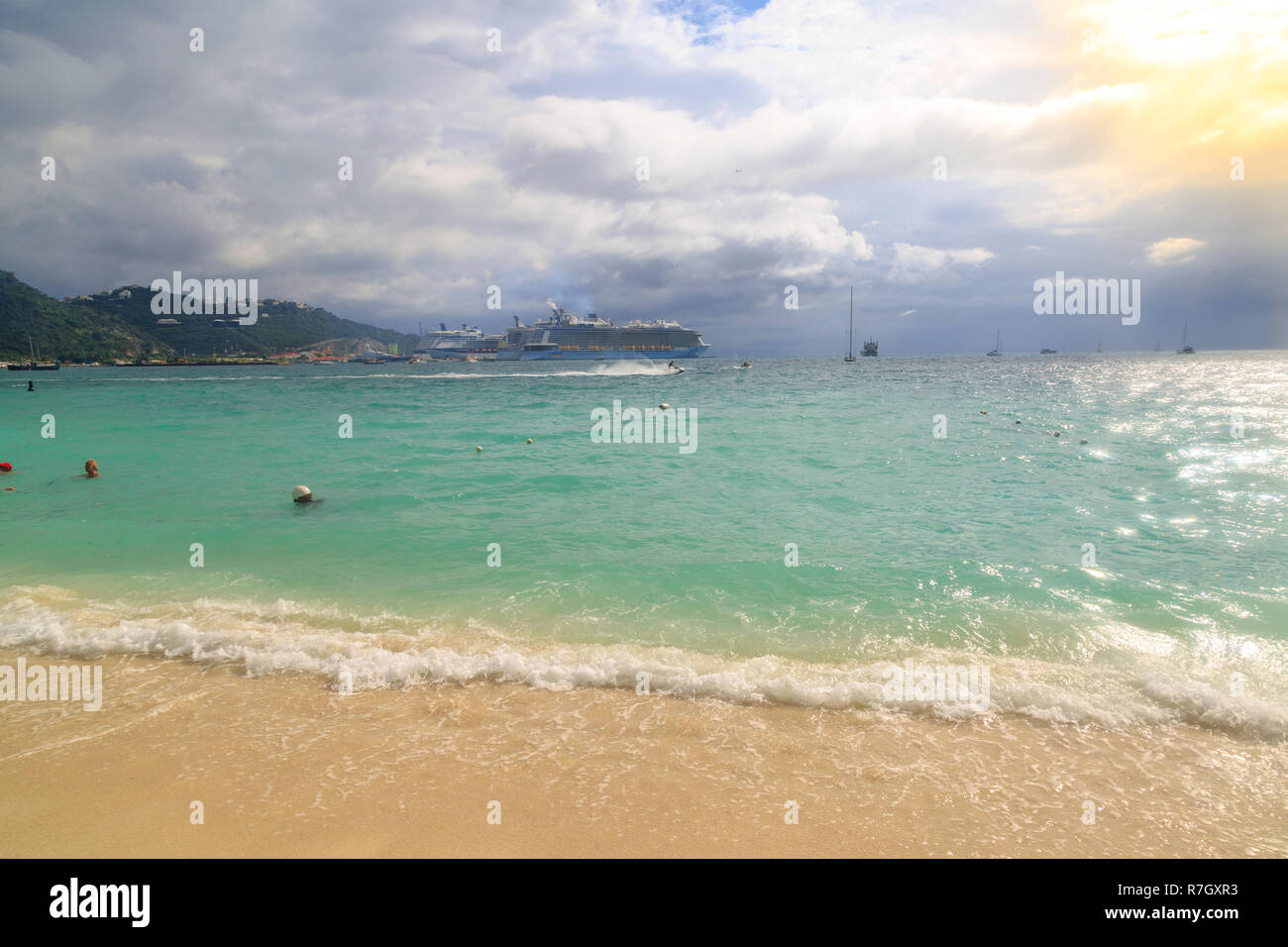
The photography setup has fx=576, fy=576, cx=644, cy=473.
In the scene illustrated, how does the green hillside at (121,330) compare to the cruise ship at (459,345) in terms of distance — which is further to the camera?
the cruise ship at (459,345)

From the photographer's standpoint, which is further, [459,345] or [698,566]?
[459,345]

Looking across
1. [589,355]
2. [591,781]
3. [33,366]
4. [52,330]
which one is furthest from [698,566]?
[52,330]

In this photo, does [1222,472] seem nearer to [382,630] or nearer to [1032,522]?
[1032,522]

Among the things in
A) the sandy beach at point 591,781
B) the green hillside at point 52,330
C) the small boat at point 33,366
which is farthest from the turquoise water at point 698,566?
the green hillside at point 52,330

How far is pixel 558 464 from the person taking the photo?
18219 millimetres

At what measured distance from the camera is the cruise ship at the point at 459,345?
170m

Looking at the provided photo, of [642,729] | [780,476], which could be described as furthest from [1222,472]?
[642,729]

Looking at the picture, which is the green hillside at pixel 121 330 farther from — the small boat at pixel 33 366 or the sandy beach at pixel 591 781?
the sandy beach at pixel 591 781

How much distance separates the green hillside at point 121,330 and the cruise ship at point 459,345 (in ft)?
115

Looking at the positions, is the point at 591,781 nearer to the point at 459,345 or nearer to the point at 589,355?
the point at 589,355

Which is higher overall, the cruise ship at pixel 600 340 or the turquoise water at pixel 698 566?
the cruise ship at pixel 600 340

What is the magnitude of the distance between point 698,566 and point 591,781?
17.1 ft

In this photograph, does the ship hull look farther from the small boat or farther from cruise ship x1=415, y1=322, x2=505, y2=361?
the small boat

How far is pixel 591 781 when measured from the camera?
4.16 meters
